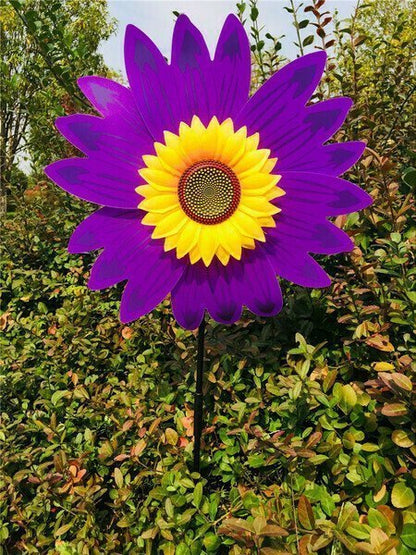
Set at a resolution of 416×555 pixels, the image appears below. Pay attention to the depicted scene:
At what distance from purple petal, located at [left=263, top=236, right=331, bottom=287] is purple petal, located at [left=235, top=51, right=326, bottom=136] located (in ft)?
0.60

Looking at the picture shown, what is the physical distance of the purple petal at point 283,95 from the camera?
0.71 meters

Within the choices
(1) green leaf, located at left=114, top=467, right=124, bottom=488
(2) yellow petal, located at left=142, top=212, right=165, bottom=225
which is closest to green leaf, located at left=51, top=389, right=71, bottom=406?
(1) green leaf, located at left=114, top=467, right=124, bottom=488

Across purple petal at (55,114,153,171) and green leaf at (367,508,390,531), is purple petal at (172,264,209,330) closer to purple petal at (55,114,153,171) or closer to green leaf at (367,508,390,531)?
purple petal at (55,114,153,171)

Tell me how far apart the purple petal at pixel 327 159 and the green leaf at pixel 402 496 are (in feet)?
1.85

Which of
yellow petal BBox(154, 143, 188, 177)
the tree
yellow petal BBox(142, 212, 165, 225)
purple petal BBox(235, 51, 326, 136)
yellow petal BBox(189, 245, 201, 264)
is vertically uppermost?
the tree

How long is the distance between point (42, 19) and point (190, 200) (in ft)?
4.80

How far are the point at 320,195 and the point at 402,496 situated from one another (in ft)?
1.79

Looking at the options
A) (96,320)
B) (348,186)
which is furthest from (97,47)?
(348,186)

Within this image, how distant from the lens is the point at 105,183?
0.73 meters

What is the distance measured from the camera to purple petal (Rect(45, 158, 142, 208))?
724mm

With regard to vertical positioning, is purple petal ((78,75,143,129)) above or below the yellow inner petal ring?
above

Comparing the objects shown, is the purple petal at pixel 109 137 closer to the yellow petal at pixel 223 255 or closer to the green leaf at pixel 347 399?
the yellow petal at pixel 223 255

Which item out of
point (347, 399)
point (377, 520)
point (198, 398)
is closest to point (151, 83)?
point (198, 398)

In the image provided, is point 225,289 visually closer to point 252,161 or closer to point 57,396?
point 252,161
